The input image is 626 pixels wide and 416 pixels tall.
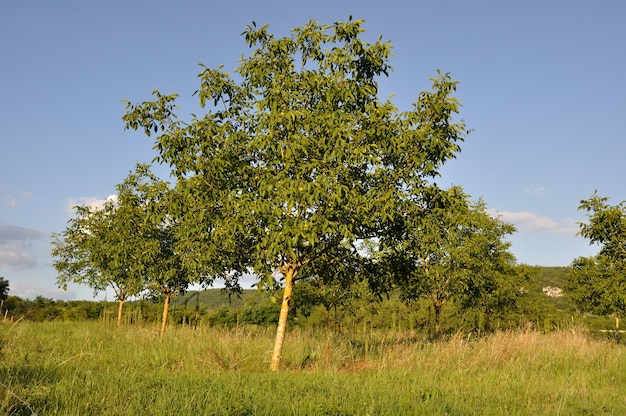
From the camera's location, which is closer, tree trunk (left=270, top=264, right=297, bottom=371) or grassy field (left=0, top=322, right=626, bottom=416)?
grassy field (left=0, top=322, right=626, bottom=416)

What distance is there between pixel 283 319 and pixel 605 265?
643 inches

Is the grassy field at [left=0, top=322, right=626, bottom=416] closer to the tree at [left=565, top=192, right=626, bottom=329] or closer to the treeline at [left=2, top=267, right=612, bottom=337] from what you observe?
the tree at [left=565, top=192, right=626, bottom=329]

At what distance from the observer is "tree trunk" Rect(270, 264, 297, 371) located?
1061cm

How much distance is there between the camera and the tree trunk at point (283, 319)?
10.6 meters

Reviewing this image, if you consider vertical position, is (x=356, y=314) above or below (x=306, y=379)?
below

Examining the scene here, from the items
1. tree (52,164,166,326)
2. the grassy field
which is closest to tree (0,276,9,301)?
tree (52,164,166,326)

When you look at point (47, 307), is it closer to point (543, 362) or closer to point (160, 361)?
point (160, 361)

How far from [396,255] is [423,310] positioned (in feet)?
93.5

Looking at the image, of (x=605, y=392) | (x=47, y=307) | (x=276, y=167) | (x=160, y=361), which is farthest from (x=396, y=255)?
(x=47, y=307)

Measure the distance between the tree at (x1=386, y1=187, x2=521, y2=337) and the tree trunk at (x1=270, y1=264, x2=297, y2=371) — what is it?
2547 mm

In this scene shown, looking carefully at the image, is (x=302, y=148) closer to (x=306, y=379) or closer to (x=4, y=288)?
(x=306, y=379)

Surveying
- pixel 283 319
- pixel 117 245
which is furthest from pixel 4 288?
pixel 283 319

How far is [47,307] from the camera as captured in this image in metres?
38.1

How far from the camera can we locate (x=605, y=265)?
20.2 meters
